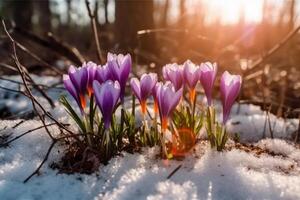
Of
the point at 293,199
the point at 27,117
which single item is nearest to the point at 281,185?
the point at 293,199

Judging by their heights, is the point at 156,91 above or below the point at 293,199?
above

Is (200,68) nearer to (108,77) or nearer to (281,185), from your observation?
(108,77)

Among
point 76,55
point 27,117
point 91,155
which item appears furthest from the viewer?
point 76,55

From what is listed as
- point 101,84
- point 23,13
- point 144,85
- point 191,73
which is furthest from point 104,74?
point 23,13

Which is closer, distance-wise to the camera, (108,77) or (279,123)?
(108,77)

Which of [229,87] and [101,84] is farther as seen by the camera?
[229,87]

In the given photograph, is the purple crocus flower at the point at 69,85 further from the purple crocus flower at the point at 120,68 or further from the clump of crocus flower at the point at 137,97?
the purple crocus flower at the point at 120,68

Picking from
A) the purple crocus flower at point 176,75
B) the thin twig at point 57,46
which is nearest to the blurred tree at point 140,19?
the thin twig at point 57,46

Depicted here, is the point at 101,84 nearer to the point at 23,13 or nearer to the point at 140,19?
the point at 140,19
